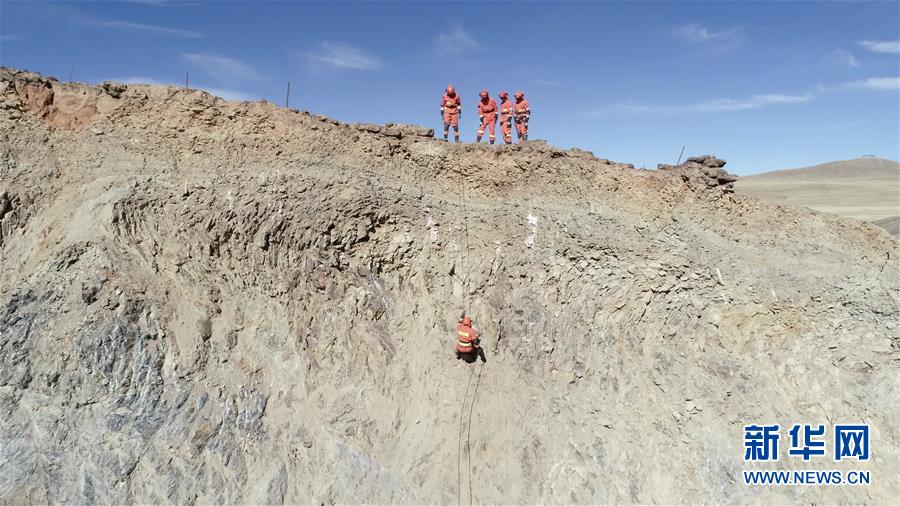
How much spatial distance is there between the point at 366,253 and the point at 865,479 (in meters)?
10.6

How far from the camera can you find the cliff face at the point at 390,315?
827cm

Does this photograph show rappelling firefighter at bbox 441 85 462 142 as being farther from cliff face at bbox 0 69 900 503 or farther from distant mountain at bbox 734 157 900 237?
distant mountain at bbox 734 157 900 237

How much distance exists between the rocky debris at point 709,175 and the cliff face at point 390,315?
0.24ft

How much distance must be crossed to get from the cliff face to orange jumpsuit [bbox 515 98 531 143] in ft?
4.72

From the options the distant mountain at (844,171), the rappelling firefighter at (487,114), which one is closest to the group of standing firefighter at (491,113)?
the rappelling firefighter at (487,114)

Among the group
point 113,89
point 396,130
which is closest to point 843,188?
point 396,130

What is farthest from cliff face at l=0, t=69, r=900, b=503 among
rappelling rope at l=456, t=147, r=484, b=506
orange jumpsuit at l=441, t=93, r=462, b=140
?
orange jumpsuit at l=441, t=93, r=462, b=140

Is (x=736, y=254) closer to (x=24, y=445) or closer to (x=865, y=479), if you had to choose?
(x=865, y=479)

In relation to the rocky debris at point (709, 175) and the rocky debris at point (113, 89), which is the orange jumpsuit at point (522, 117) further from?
the rocky debris at point (113, 89)

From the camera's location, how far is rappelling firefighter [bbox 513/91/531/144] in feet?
41.0

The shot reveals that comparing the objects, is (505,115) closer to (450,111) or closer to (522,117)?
(522,117)

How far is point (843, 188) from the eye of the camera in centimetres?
5784

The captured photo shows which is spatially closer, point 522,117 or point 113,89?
point 113,89

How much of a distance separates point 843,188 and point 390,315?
68244 millimetres
